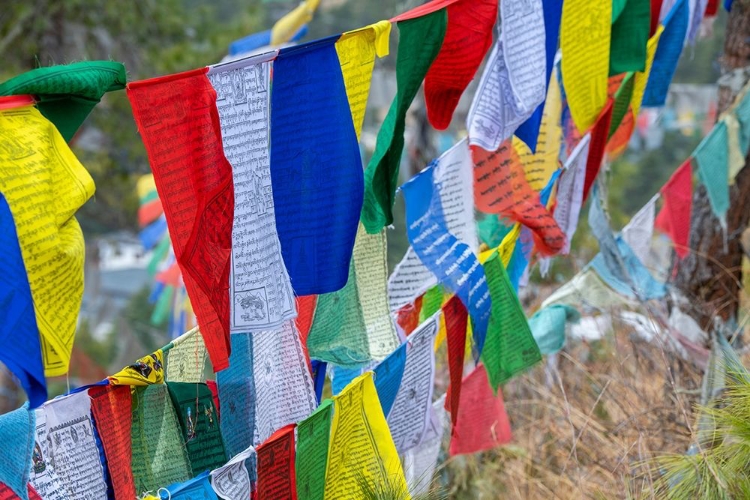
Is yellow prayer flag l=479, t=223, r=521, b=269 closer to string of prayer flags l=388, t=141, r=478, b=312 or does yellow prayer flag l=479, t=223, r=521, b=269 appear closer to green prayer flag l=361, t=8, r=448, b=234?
string of prayer flags l=388, t=141, r=478, b=312

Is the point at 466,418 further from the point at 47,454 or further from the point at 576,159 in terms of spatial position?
the point at 47,454

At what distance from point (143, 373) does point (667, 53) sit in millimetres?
2279

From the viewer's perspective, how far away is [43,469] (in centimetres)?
158

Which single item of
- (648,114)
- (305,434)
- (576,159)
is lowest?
(648,114)

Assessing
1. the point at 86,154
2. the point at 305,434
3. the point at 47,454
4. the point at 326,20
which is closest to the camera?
the point at 47,454

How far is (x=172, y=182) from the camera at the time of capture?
1.60 m

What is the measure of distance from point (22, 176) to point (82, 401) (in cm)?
45

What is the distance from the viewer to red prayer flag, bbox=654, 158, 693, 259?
371 cm

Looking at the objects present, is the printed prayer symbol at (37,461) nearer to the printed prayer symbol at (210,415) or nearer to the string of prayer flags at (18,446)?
the string of prayer flags at (18,446)

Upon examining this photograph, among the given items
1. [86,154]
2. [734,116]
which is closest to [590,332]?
[734,116]

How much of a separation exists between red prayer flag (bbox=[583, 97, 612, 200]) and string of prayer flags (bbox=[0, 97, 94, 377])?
1.79 m

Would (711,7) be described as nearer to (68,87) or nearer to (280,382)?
(280,382)

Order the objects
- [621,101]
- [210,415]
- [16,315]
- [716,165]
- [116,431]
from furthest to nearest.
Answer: [716,165], [621,101], [210,415], [116,431], [16,315]

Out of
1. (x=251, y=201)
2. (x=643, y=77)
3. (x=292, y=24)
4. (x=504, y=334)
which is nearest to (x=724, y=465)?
(x=504, y=334)
